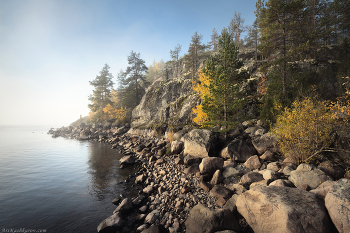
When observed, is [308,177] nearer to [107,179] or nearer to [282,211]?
[282,211]

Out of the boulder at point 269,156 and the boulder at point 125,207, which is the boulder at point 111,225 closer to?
the boulder at point 125,207

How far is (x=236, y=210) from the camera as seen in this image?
19.4 feet

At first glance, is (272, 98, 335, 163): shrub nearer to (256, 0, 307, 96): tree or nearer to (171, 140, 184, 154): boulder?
(256, 0, 307, 96): tree

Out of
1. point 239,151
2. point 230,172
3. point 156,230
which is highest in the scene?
point 239,151

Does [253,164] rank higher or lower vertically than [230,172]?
higher

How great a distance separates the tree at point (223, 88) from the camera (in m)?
14.0

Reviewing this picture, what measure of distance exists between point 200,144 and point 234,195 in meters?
5.78

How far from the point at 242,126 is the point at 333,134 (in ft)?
27.5

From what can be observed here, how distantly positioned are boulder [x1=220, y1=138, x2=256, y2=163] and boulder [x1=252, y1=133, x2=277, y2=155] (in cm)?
40

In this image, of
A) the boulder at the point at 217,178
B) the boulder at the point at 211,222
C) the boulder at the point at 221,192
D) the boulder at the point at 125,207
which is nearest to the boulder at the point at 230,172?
the boulder at the point at 217,178

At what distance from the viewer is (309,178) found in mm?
6695

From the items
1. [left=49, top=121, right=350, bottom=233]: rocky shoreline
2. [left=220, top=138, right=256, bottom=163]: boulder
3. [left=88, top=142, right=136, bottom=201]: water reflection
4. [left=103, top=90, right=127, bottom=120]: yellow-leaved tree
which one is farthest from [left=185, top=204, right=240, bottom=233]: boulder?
[left=103, top=90, right=127, bottom=120]: yellow-leaved tree

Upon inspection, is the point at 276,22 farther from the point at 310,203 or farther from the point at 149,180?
the point at 149,180

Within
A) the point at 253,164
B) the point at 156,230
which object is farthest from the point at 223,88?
the point at 156,230
